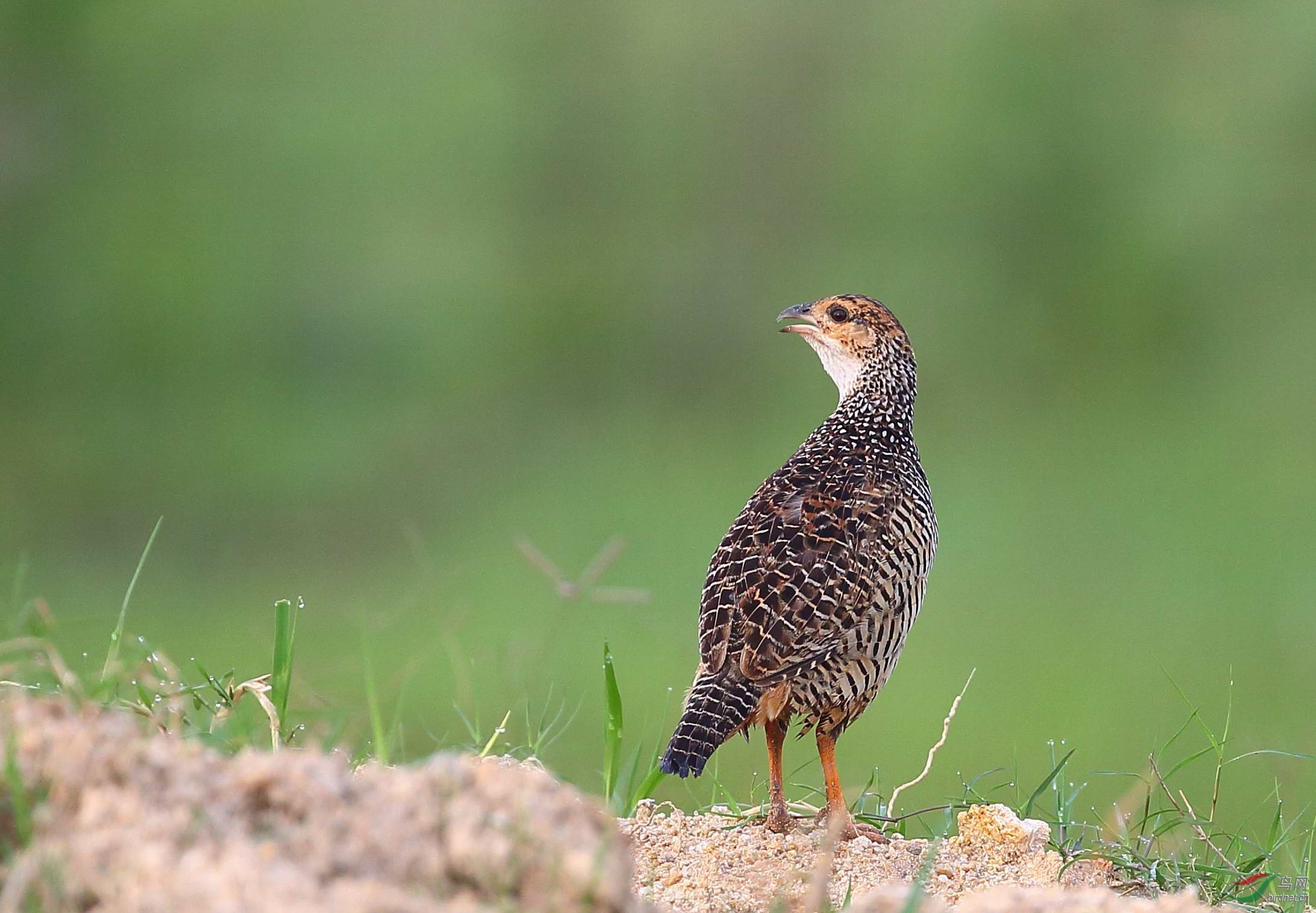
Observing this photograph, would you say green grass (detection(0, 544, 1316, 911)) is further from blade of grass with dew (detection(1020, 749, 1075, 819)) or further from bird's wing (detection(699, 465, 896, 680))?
bird's wing (detection(699, 465, 896, 680))

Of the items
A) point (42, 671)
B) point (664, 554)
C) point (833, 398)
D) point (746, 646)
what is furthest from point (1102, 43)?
point (42, 671)

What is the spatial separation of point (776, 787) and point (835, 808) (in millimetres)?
170

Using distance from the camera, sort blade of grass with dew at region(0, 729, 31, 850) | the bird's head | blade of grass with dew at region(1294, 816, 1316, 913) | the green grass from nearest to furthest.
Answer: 1. blade of grass with dew at region(0, 729, 31, 850)
2. the green grass
3. blade of grass with dew at region(1294, 816, 1316, 913)
4. the bird's head

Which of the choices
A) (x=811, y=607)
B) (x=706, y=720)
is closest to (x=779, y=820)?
(x=706, y=720)

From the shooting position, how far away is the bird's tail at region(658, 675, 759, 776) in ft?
13.7

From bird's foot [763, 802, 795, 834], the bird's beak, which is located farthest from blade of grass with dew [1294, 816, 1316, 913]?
the bird's beak

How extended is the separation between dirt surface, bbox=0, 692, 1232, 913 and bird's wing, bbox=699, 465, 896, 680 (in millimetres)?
1911

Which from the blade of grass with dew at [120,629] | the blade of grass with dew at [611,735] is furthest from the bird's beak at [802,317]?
the blade of grass with dew at [120,629]

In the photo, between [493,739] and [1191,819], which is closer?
[493,739]

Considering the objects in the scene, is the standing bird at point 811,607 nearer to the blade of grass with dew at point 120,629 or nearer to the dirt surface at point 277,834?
the blade of grass with dew at point 120,629

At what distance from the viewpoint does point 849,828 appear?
419 cm

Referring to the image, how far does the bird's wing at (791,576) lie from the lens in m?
4.52

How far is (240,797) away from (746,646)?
231cm

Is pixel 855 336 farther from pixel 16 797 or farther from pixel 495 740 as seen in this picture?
pixel 16 797
